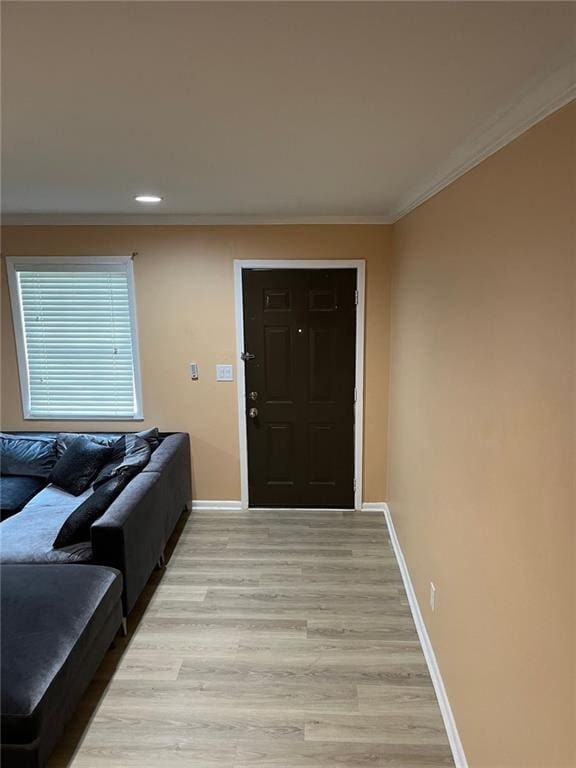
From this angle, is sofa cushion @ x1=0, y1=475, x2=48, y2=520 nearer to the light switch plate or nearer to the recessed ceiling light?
the light switch plate

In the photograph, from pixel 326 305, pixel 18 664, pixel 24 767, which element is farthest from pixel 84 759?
pixel 326 305

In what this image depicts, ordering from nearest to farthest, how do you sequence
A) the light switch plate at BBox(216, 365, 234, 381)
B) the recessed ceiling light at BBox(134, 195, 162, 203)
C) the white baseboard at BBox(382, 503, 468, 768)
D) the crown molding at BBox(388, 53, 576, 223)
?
the crown molding at BBox(388, 53, 576, 223) < the white baseboard at BBox(382, 503, 468, 768) < the recessed ceiling light at BBox(134, 195, 162, 203) < the light switch plate at BBox(216, 365, 234, 381)

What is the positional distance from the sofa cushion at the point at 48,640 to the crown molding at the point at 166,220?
2.46 metres

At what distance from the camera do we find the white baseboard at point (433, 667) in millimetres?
1962

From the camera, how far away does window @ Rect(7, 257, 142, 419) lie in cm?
380

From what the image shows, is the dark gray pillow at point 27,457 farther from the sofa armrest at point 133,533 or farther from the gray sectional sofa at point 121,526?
the sofa armrest at point 133,533

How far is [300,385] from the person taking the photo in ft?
13.0

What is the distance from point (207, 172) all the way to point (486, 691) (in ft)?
7.68

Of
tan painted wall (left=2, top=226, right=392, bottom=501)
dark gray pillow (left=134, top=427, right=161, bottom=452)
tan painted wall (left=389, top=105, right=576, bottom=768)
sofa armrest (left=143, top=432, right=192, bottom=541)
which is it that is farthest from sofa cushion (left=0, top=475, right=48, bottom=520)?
tan painted wall (left=389, top=105, right=576, bottom=768)

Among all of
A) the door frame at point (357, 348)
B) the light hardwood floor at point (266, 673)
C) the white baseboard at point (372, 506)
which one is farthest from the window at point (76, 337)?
the white baseboard at point (372, 506)

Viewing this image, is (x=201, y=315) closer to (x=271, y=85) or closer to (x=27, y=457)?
(x=27, y=457)

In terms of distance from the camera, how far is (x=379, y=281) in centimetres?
381

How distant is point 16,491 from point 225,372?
1.71 m

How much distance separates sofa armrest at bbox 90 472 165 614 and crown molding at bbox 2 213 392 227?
6.20ft
